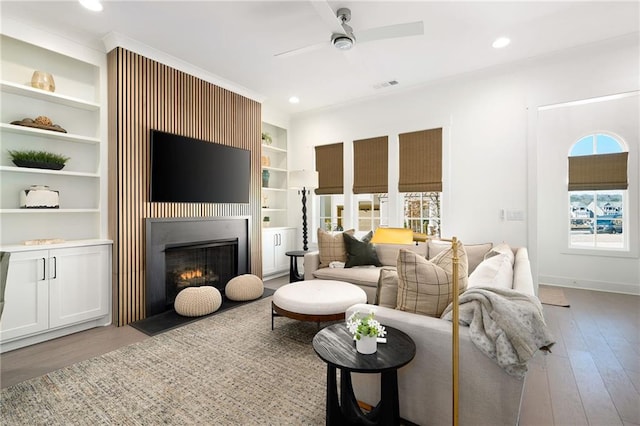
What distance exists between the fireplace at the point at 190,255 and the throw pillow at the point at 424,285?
Answer: 2870mm

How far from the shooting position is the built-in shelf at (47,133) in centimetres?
274

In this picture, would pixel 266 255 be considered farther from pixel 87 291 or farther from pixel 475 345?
pixel 475 345

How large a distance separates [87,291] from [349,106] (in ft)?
14.2

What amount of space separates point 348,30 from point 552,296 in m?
4.23

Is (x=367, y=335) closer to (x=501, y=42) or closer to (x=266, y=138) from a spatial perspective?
(x=501, y=42)

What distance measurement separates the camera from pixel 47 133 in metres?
2.92

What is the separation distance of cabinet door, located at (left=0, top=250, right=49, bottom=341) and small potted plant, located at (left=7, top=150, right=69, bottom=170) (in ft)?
2.69

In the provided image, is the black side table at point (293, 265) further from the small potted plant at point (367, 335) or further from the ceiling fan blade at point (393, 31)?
the small potted plant at point (367, 335)

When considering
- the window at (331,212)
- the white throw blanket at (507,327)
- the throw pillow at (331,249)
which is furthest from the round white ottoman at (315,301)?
the window at (331,212)

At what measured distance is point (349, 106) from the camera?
5141 millimetres

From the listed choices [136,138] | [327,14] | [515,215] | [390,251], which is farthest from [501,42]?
[136,138]

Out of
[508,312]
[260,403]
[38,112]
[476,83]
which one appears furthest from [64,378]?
[476,83]

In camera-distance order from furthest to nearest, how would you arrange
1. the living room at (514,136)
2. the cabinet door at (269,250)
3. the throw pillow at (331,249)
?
the cabinet door at (269,250) → the throw pillow at (331,249) → the living room at (514,136)

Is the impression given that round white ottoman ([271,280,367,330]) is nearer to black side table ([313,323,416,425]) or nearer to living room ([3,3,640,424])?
black side table ([313,323,416,425])
